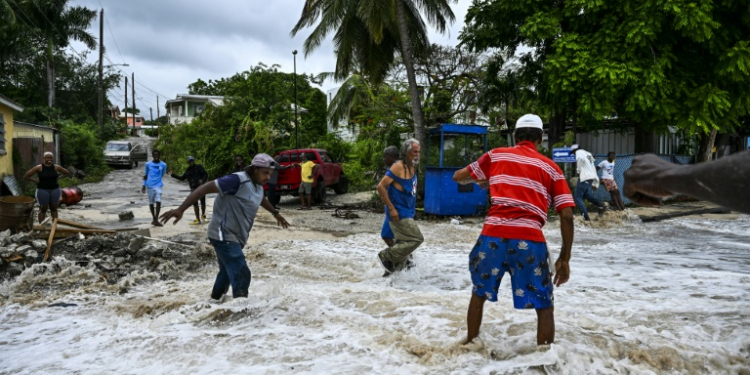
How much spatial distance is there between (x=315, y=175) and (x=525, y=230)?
13657 millimetres

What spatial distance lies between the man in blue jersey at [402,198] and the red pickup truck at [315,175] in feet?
34.5

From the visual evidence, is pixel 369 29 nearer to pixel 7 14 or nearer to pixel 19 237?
pixel 19 237

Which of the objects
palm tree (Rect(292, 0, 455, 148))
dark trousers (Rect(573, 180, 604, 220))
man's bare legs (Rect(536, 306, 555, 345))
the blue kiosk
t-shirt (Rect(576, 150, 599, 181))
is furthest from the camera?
palm tree (Rect(292, 0, 455, 148))

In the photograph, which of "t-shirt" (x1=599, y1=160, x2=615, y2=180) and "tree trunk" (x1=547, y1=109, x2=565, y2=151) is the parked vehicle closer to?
"tree trunk" (x1=547, y1=109, x2=565, y2=151)

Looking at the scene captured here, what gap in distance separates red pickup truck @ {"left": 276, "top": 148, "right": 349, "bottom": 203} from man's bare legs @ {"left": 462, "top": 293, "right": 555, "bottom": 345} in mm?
12917

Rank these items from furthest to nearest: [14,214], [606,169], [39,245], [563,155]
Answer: [563,155] → [606,169] → [14,214] → [39,245]

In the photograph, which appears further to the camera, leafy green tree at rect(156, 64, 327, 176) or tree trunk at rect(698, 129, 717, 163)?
leafy green tree at rect(156, 64, 327, 176)

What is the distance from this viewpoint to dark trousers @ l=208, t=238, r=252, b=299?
4996 mm

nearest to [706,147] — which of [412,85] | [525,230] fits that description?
[412,85]

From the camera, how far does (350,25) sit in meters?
18.5

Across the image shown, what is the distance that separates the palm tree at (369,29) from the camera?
16.3 m

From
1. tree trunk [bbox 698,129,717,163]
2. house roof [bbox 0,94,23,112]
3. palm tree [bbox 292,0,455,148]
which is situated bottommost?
tree trunk [bbox 698,129,717,163]

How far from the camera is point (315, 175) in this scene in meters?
17.0

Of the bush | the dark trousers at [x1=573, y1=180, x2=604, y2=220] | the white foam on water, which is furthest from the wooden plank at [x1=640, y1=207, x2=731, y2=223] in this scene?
the bush
